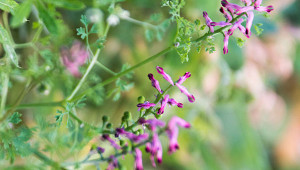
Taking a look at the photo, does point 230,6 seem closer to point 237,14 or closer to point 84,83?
point 237,14

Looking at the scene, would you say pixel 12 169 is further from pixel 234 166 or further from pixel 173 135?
pixel 234 166

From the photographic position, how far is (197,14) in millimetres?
914

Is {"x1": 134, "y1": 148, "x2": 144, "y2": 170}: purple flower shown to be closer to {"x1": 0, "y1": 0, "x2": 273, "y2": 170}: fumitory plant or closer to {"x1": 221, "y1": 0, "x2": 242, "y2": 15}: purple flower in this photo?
{"x1": 0, "y1": 0, "x2": 273, "y2": 170}: fumitory plant

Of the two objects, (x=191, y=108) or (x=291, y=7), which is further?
(x=291, y=7)

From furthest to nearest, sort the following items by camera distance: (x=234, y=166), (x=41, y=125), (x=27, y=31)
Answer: (x=234, y=166), (x=27, y=31), (x=41, y=125)

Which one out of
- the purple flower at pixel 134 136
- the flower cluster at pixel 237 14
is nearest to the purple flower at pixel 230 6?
the flower cluster at pixel 237 14

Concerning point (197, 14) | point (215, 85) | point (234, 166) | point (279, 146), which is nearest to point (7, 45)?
point (197, 14)

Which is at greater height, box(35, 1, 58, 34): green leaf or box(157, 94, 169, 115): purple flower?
box(35, 1, 58, 34): green leaf

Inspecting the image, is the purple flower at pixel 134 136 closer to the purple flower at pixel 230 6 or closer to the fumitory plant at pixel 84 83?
the fumitory plant at pixel 84 83

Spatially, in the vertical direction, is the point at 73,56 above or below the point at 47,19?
above

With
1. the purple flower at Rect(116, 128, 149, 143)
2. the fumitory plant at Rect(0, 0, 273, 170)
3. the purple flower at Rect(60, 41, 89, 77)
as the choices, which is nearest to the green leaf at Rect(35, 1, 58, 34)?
the fumitory plant at Rect(0, 0, 273, 170)

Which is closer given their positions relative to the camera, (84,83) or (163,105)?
(163,105)

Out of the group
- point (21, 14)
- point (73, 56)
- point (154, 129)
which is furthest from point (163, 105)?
point (73, 56)

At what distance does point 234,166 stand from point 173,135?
1100mm
